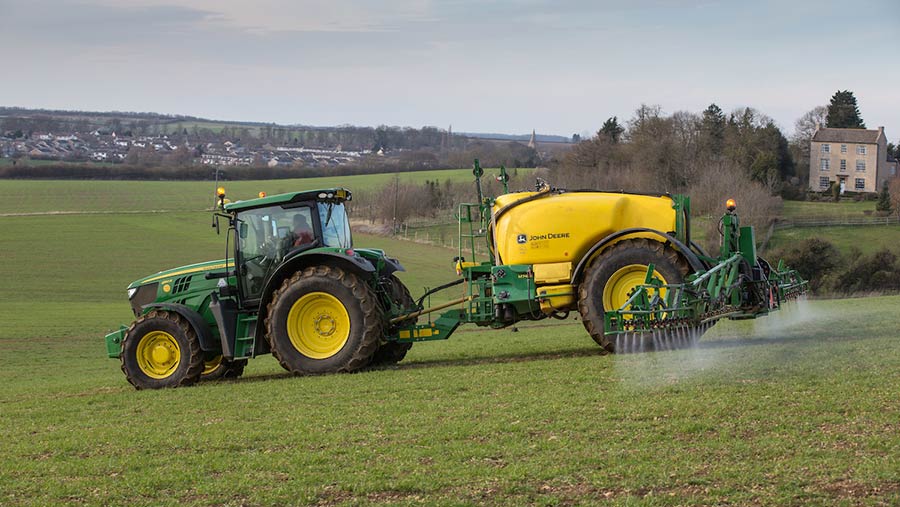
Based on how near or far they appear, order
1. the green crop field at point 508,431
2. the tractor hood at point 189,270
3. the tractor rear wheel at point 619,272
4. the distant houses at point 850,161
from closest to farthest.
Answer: the green crop field at point 508,431 < the tractor rear wheel at point 619,272 < the tractor hood at point 189,270 < the distant houses at point 850,161

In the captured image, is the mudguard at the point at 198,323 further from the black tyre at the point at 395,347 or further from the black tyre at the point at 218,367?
the black tyre at the point at 395,347

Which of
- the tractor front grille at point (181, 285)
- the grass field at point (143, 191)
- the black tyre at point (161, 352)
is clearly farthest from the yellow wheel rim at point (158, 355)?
the grass field at point (143, 191)

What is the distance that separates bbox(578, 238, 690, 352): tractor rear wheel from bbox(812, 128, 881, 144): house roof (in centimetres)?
8830

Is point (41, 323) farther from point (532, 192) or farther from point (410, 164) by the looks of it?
point (410, 164)

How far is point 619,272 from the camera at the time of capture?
45.4 ft

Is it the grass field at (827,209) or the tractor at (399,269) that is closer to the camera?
the tractor at (399,269)

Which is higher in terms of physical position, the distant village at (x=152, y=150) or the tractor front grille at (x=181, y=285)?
the distant village at (x=152, y=150)

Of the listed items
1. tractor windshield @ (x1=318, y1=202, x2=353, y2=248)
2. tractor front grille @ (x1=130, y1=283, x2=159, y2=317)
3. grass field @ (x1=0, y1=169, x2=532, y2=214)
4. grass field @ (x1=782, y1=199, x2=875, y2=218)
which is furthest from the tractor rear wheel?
grass field @ (x1=0, y1=169, x2=532, y2=214)

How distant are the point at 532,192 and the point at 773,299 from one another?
385cm

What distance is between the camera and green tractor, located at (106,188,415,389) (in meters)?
14.1

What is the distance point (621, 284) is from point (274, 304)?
4.96 m

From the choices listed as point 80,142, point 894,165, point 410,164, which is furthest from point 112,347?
point 80,142

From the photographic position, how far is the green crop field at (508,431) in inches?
300

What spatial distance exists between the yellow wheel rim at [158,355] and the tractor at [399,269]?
0.02m
